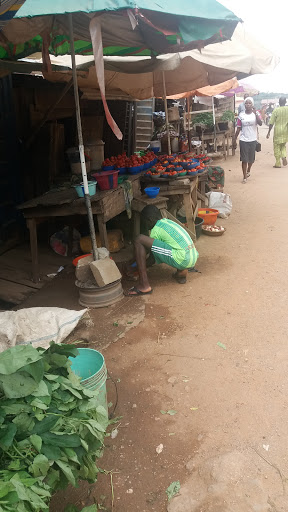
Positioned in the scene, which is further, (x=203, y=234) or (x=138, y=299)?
(x=203, y=234)

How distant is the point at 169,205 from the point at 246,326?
322 centimetres

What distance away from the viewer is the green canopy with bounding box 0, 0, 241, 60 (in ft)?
8.60

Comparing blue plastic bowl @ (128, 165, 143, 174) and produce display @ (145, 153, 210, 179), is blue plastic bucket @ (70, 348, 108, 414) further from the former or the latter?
blue plastic bowl @ (128, 165, 143, 174)

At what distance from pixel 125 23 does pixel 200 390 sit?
11.1 feet

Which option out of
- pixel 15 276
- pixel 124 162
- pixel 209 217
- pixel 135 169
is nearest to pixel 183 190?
pixel 135 169

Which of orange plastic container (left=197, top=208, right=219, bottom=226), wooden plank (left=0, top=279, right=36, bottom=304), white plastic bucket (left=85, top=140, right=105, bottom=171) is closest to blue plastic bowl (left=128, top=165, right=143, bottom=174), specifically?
white plastic bucket (left=85, top=140, right=105, bottom=171)

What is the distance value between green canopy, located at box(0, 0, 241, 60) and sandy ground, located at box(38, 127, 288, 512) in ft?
8.36

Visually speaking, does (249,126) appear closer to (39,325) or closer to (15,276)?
(15,276)

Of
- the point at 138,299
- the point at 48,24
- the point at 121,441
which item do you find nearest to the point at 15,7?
the point at 48,24

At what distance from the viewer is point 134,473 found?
2242mm

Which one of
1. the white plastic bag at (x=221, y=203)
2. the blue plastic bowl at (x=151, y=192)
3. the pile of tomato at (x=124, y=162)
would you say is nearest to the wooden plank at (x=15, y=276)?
the blue plastic bowl at (x=151, y=192)

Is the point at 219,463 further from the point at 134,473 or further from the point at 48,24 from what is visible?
the point at 48,24

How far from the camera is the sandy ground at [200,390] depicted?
2.12 meters

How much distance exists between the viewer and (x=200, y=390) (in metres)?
2.86
